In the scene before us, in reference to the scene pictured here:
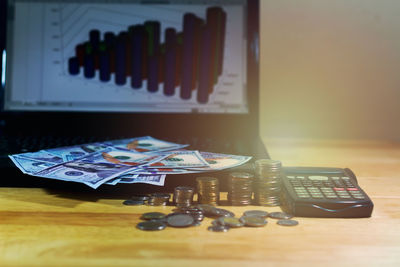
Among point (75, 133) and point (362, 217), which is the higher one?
point (75, 133)

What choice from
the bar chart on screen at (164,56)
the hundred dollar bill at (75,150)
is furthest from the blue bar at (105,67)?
the hundred dollar bill at (75,150)

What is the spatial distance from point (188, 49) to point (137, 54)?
0.14 metres

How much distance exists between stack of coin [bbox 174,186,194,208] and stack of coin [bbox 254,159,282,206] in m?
0.11

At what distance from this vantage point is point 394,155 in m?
1.03

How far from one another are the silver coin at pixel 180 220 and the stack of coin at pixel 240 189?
0.11m

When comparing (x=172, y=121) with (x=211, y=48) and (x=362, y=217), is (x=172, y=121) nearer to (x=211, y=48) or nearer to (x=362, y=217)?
(x=211, y=48)

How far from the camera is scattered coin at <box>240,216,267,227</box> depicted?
53cm

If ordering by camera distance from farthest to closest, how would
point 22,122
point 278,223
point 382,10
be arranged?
point 382,10 → point 22,122 → point 278,223

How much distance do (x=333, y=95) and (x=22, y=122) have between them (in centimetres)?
89

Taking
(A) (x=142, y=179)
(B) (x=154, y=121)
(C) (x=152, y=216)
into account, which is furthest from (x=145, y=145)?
(C) (x=152, y=216)

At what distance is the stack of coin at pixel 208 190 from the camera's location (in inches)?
24.2

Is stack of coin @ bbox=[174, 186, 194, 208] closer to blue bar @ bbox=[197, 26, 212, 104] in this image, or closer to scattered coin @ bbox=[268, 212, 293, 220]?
scattered coin @ bbox=[268, 212, 293, 220]

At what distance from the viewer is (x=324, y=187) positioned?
636 mm

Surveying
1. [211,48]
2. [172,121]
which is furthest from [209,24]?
[172,121]
